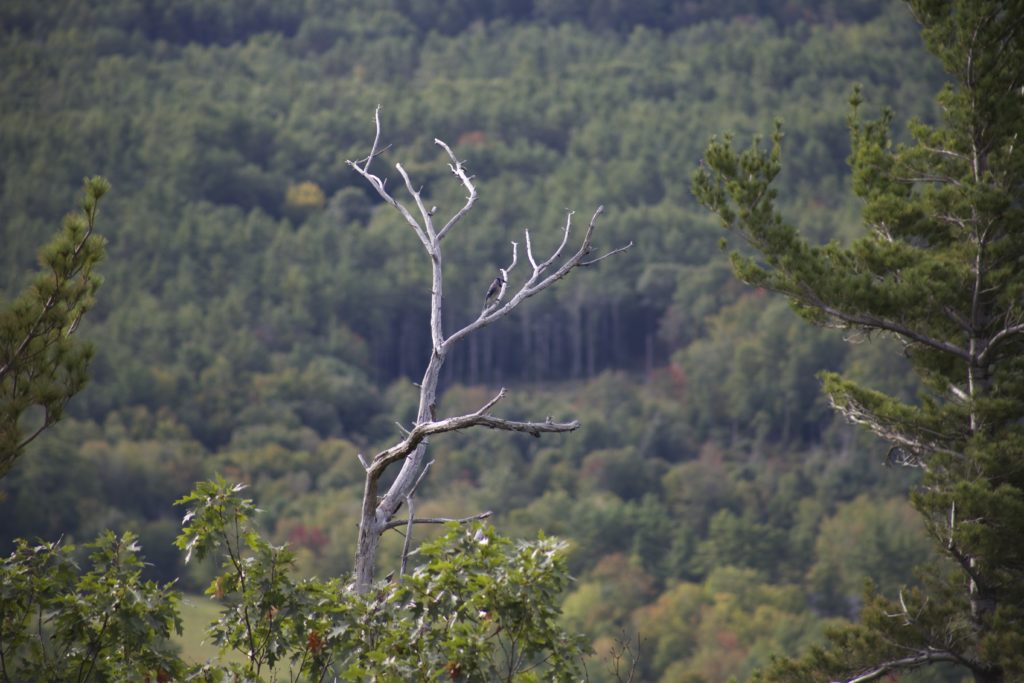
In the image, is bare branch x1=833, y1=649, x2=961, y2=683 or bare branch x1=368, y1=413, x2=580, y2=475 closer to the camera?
bare branch x1=368, y1=413, x2=580, y2=475

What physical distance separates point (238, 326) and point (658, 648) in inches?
1582

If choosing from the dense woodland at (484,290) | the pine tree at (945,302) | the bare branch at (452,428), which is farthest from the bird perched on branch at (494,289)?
the dense woodland at (484,290)

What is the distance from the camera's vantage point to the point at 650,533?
51.2 metres

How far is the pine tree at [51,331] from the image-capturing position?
653 cm

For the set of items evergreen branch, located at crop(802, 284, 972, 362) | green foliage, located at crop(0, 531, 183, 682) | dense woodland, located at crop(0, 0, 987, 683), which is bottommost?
dense woodland, located at crop(0, 0, 987, 683)

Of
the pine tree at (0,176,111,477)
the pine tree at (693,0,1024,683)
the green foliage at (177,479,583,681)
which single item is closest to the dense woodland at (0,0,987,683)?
the pine tree at (693,0,1024,683)

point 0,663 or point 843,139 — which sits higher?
point 0,663

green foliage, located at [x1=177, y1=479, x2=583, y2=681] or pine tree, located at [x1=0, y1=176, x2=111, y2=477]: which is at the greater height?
pine tree, located at [x1=0, y1=176, x2=111, y2=477]

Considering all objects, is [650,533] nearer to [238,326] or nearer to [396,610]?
[238,326]

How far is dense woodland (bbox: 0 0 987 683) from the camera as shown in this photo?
165 feet

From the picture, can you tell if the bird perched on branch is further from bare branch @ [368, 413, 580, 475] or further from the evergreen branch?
the evergreen branch

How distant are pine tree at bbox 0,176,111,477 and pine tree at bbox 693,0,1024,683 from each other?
5.61 meters

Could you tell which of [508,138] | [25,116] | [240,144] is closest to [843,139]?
[508,138]

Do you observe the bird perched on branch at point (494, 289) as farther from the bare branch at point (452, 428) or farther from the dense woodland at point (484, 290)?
the dense woodland at point (484, 290)
